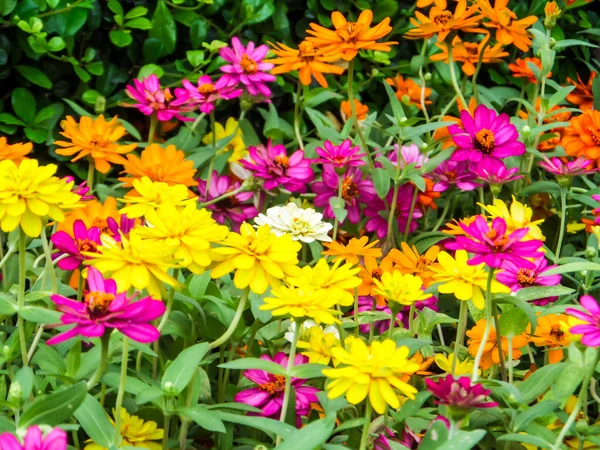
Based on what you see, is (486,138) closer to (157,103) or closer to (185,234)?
(157,103)

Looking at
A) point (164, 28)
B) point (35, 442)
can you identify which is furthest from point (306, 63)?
point (35, 442)

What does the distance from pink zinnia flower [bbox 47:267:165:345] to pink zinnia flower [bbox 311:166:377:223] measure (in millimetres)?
752

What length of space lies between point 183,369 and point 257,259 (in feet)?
0.47

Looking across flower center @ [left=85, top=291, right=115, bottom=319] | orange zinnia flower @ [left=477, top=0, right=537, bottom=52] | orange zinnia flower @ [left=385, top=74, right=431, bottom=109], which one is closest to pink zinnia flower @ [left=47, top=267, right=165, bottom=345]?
flower center @ [left=85, top=291, right=115, bottom=319]

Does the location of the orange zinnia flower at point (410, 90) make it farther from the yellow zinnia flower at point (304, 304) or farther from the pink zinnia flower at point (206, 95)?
the yellow zinnia flower at point (304, 304)

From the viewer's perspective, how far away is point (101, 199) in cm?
157

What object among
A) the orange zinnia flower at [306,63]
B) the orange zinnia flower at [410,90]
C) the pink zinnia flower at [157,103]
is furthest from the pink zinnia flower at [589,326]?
the orange zinnia flower at [410,90]

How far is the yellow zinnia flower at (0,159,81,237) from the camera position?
3.00 ft

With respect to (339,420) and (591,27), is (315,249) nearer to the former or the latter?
(339,420)

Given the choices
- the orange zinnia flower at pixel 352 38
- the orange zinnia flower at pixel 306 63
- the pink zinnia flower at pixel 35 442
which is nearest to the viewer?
the pink zinnia flower at pixel 35 442

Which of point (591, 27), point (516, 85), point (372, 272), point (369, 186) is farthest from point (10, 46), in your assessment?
point (591, 27)

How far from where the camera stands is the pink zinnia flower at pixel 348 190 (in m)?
1.54

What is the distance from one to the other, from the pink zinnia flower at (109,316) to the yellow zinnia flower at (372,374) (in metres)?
→ 0.17

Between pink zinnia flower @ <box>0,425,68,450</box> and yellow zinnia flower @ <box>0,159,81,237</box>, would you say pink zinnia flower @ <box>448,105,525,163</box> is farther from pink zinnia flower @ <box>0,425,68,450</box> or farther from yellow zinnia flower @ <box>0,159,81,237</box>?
pink zinnia flower @ <box>0,425,68,450</box>
